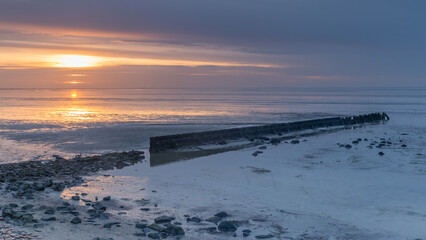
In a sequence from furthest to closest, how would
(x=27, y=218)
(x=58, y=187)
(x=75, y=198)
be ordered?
(x=58, y=187) < (x=75, y=198) < (x=27, y=218)

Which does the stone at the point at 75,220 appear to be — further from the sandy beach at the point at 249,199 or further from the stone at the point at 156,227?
the stone at the point at 156,227

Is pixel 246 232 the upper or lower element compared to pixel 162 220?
lower

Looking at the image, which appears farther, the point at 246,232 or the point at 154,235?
the point at 246,232

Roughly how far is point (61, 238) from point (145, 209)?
11.0 feet

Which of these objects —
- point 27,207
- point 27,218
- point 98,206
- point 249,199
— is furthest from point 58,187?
point 249,199

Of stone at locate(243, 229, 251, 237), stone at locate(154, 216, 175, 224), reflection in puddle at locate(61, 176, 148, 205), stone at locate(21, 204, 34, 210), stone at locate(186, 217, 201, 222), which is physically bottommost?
stone at locate(243, 229, 251, 237)

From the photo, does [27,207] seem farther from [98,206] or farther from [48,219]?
[98,206]

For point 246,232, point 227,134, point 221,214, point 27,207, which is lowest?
point 246,232

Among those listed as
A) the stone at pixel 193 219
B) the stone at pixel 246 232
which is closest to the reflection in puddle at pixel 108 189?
the stone at pixel 193 219

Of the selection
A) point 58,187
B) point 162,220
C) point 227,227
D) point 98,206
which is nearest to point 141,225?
point 162,220

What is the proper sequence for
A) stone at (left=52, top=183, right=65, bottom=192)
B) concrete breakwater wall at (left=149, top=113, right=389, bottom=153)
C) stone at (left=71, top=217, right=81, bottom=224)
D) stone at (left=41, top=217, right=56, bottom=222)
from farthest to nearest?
1. concrete breakwater wall at (left=149, top=113, right=389, bottom=153)
2. stone at (left=52, top=183, right=65, bottom=192)
3. stone at (left=41, top=217, right=56, bottom=222)
4. stone at (left=71, top=217, right=81, bottom=224)

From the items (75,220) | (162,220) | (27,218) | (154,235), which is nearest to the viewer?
(154,235)

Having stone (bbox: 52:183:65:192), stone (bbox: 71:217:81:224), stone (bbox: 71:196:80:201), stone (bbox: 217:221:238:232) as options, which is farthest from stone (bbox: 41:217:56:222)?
stone (bbox: 217:221:238:232)

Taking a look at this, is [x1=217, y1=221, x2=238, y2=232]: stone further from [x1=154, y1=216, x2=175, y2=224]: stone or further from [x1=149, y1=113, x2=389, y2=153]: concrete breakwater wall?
[x1=149, y1=113, x2=389, y2=153]: concrete breakwater wall
